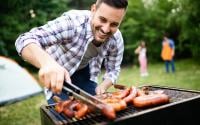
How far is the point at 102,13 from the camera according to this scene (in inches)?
117

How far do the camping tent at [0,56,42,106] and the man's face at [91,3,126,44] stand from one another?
22.2 feet

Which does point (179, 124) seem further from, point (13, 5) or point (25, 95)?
point (13, 5)

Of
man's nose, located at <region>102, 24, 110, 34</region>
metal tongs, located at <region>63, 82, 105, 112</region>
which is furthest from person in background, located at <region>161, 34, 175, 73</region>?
metal tongs, located at <region>63, 82, 105, 112</region>

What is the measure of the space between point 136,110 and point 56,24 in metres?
1.26

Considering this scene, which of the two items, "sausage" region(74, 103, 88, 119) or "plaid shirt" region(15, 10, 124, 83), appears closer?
"sausage" region(74, 103, 88, 119)

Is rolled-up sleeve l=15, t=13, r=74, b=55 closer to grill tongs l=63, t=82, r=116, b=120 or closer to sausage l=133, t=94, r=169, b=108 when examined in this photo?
grill tongs l=63, t=82, r=116, b=120

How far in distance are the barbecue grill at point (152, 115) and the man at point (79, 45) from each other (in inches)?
12.1

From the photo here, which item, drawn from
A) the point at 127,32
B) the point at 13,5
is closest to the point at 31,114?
the point at 13,5

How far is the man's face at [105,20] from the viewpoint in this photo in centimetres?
294

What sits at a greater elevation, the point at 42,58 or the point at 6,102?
the point at 42,58

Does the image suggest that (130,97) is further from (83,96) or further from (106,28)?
(106,28)

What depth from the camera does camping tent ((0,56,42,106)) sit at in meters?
9.44

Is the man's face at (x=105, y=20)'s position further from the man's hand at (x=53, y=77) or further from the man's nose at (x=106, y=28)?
the man's hand at (x=53, y=77)

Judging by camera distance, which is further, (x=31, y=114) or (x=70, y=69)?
(x=31, y=114)
